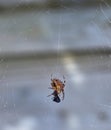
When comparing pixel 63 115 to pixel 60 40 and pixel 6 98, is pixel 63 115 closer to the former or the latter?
pixel 6 98

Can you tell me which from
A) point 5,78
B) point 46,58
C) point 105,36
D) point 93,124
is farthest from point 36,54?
point 93,124

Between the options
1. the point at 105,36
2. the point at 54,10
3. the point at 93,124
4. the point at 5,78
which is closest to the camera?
the point at 93,124

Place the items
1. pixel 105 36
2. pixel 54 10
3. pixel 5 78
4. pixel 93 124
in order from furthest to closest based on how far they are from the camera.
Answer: pixel 54 10 → pixel 5 78 → pixel 105 36 → pixel 93 124

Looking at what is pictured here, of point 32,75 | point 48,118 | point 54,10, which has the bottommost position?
point 32,75

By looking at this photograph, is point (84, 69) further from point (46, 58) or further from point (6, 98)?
point (6, 98)

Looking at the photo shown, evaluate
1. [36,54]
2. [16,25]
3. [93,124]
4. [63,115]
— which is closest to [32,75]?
[36,54]

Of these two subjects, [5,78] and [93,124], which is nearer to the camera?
[93,124]

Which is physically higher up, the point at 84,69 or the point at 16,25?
the point at 16,25
